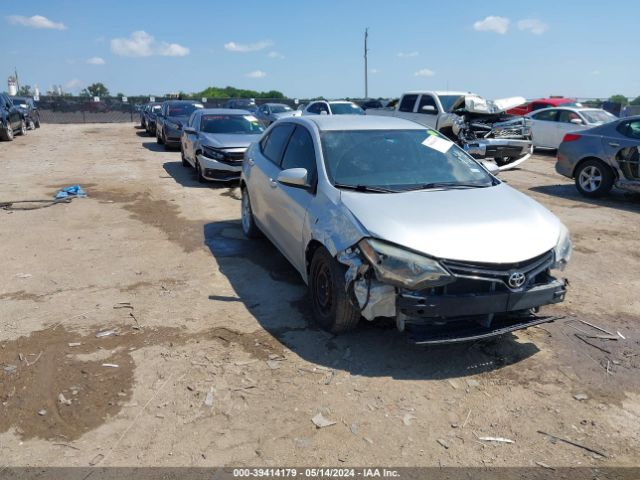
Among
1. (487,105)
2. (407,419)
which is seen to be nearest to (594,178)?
(487,105)

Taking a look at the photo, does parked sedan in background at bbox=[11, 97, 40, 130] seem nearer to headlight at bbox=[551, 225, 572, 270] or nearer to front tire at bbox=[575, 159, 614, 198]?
front tire at bbox=[575, 159, 614, 198]

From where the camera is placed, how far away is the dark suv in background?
2039 centimetres

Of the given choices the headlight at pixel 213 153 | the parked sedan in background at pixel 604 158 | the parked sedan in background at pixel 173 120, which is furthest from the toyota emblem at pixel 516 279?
the parked sedan in background at pixel 173 120

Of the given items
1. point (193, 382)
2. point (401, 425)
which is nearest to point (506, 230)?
point (401, 425)

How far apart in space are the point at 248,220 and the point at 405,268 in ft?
12.6

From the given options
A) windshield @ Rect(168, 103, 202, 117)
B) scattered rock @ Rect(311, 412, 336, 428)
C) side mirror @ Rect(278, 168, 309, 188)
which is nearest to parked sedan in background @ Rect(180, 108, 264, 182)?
windshield @ Rect(168, 103, 202, 117)

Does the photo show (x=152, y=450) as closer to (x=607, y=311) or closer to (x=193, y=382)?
(x=193, y=382)

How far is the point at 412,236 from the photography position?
3.61m

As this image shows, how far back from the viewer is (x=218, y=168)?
10695mm

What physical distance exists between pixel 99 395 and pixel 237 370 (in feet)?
3.02

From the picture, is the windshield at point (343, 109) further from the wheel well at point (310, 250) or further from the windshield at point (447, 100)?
the wheel well at point (310, 250)

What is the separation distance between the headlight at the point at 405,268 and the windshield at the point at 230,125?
8.60 m

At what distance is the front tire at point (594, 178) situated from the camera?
9.48 metres

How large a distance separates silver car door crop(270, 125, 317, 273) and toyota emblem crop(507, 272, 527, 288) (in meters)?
1.78
